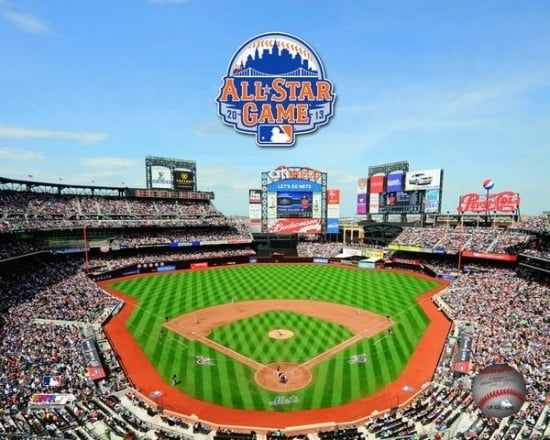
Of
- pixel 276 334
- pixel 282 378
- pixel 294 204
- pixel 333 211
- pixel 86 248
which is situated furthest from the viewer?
pixel 333 211

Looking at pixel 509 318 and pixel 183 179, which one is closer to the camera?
pixel 509 318

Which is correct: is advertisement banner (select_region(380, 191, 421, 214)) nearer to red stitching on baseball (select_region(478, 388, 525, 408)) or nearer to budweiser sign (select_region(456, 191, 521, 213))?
budweiser sign (select_region(456, 191, 521, 213))

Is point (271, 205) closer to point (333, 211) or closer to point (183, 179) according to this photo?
point (333, 211)

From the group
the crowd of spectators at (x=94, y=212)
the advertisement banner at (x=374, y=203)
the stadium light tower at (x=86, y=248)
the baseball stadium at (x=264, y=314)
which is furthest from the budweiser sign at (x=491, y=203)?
the stadium light tower at (x=86, y=248)

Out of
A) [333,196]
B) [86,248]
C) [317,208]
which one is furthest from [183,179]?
[333,196]

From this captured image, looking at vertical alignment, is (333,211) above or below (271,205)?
below

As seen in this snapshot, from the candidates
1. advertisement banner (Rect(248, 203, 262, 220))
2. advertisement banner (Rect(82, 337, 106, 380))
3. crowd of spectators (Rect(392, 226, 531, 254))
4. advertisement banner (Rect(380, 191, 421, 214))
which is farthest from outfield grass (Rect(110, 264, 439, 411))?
advertisement banner (Rect(248, 203, 262, 220))

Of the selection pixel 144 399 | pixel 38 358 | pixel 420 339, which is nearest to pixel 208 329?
pixel 144 399

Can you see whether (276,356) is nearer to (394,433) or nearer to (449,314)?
(394,433)
